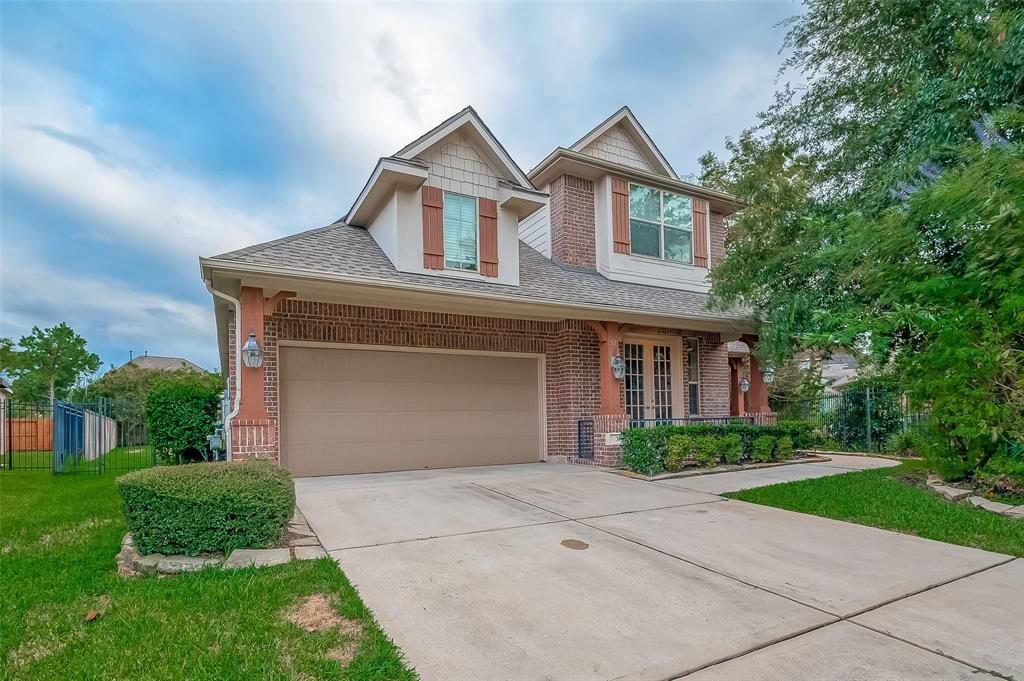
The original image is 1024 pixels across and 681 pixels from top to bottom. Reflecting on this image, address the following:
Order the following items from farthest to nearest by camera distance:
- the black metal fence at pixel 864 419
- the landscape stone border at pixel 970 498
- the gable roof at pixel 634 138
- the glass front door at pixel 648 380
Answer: the black metal fence at pixel 864 419, the gable roof at pixel 634 138, the glass front door at pixel 648 380, the landscape stone border at pixel 970 498

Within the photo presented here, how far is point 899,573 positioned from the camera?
4.09m

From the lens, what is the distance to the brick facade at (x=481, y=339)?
8352 millimetres

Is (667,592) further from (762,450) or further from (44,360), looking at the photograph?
(44,360)

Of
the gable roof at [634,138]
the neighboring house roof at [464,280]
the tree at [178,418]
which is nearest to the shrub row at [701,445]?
the neighboring house roof at [464,280]

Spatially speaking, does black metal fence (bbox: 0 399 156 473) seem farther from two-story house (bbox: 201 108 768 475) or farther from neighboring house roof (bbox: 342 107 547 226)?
neighboring house roof (bbox: 342 107 547 226)

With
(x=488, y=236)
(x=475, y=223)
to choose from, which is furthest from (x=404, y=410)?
(x=475, y=223)

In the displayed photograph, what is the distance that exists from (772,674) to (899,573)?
7.45 feet

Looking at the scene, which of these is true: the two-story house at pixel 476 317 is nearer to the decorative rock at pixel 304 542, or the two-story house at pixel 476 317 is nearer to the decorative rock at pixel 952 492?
the decorative rock at pixel 304 542

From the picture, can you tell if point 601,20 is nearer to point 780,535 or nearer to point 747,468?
point 747,468

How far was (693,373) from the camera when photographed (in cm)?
1245

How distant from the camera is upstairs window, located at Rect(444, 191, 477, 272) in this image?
9.37m

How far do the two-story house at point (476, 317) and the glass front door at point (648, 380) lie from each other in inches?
1.5

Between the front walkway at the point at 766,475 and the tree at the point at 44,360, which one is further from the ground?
the tree at the point at 44,360

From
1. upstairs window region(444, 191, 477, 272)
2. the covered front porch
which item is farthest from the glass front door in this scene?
upstairs window region(444, 191, 477, 272)
